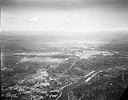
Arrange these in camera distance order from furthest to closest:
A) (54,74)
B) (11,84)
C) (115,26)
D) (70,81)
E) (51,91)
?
(115,26) → (54,74) → (70,81) → (11,84) → (51,91)

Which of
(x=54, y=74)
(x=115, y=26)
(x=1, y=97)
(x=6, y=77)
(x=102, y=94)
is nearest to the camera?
(x=1, y=97)

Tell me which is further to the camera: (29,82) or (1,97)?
(29,82)

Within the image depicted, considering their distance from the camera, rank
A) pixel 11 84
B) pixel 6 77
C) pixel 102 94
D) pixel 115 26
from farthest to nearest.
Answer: pixel 115 26, pixel 6 77, pixel 11 84, pixel 102 94

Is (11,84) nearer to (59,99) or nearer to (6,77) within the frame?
(6,77)

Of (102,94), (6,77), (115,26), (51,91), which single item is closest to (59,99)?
(51,91)

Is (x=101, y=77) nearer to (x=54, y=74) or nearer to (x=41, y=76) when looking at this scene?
(x=54, y=74)

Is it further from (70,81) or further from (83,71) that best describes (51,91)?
(83,71)

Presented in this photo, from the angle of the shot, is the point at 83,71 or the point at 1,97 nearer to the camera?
the point at 1,97

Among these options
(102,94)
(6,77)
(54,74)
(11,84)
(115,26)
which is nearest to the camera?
(102,94)

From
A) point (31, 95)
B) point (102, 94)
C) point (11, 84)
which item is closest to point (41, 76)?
point (11, 84)
